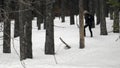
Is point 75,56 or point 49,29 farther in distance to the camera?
point 49,29

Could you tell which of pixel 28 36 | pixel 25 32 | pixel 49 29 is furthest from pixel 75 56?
pixel 25 32

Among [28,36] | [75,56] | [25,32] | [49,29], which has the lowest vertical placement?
[75,56]

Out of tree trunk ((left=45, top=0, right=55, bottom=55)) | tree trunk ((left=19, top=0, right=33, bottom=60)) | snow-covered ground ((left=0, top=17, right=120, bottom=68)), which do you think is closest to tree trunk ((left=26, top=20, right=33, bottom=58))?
tree trunk ((left=19, top=0, right=33, bottom=60))

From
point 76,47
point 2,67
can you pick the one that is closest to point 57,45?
point 76,47

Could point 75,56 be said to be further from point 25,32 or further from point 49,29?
point 25,32

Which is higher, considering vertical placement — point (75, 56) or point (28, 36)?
point (28, 36)

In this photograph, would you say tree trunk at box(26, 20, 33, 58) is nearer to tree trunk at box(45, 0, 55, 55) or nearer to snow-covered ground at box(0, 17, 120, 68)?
snow-covered ground at box(0, 17, 120, 68)

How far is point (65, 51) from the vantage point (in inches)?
674

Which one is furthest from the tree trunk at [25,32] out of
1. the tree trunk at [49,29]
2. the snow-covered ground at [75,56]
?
the tree trunk at [49,29]

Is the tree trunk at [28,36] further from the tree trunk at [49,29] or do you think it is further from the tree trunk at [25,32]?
the tree trunk at [49,29]

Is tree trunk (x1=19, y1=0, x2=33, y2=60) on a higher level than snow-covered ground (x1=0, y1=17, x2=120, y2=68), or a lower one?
higher

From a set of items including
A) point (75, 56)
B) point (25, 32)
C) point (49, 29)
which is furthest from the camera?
point (49, 29)

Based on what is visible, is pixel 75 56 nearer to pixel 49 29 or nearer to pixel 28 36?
pixel 49 29

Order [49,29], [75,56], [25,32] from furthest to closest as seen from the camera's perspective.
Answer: [49,29] → [75,56] → [25,32]
